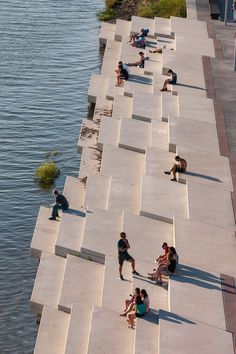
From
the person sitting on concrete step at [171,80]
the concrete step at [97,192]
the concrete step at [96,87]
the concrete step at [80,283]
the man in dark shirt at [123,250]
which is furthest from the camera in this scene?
the concrete step at [96,87]

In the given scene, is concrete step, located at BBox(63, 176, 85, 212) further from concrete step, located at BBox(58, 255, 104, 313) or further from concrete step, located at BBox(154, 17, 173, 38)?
concrete step, located at BBox(154, 17, 173, 38)

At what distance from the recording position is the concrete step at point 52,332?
2586 cm

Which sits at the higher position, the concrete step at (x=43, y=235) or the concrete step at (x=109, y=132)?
the concrete step at (x=109, y=132)

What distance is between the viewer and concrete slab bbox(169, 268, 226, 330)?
2533 cm

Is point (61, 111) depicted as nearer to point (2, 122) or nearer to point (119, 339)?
point (2, 122)

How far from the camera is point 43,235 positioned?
103 ft

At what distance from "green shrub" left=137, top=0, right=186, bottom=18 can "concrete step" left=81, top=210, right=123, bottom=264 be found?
91.9ft

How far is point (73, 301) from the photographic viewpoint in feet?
89.8

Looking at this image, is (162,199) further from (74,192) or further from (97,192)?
(74,192)

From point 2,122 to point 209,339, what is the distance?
21180 mm

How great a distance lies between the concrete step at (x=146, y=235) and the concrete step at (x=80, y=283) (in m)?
1.29

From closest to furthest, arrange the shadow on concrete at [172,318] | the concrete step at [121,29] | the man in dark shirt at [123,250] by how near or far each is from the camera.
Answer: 1. the shadow on concrete at [172,318]
2. the man in dark shirt at [123,250]
3. the concrete step at [121,29]

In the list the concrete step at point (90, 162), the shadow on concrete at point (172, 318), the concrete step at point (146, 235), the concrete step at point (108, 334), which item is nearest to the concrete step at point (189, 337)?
the shadow on concrete at point (172, 318)

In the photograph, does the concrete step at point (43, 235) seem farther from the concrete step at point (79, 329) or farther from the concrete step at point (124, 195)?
the concrete step at point (79, 329)
